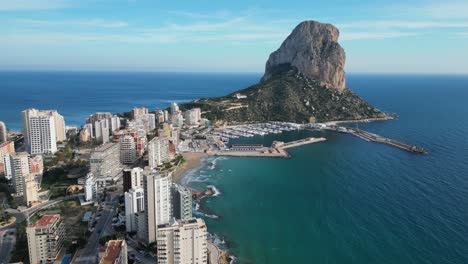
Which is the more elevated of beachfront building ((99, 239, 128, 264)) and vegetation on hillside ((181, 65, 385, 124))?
vegetation on hillside ((181, 65, 385, 124))

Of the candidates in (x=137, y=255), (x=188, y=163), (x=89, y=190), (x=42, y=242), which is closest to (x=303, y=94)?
(x=188, y=163)

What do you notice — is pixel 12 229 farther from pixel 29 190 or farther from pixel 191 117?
pixel 191 117

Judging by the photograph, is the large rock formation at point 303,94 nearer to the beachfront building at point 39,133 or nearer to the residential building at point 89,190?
the beachfront building at point 39,133

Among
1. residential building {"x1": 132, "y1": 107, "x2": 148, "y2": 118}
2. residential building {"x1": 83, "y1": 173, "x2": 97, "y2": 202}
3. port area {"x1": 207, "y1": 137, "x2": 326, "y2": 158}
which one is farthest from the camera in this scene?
residential building {"x1": 132, "y1": 107, "x2": 148, "y2": 118}

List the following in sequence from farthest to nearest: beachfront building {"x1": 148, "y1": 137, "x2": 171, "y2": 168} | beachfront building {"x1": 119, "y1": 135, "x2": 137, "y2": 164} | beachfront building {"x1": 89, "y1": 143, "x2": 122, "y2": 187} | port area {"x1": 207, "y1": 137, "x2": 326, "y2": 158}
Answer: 1. port area {"x1": 207, "y1": 137, "x2": 326, "y2": 158}
2. beachfront building {"x1": 119, "y1": 135, "x2": 137, "y2": 164}
3. beachfront building {"x1": 148, "y1": 137, "x2": 171, "y2": 168}
4. beachfront building {"x1": 89, "y1": 143, "x2": 122, "y2": 187}

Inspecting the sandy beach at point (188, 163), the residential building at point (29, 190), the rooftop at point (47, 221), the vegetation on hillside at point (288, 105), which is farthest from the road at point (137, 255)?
the vegetation on hillside at point (288, 105)

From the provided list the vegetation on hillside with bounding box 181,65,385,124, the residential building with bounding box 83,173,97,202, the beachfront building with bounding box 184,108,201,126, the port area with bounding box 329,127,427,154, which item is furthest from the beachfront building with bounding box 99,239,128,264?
the vegetation on hillside with bounding box 181,65,385,124

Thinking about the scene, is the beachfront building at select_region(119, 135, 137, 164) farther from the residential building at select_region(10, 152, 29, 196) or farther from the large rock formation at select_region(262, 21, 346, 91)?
the large rock formation at select_region(262, 21, 346, 91)
